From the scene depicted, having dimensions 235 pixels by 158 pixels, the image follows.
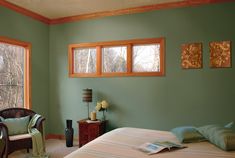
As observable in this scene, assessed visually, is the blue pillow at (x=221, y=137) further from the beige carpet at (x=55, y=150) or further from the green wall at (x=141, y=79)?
the beige carpet at (x=55, y=150)

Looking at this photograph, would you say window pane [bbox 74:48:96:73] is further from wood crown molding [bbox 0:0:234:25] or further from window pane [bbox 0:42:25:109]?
window pane [bbox 0:42:25:109]

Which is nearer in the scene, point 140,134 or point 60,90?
point 140,134

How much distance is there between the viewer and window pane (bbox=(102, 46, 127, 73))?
4.60m

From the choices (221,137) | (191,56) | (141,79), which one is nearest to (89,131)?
(141,79)

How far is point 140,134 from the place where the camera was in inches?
108

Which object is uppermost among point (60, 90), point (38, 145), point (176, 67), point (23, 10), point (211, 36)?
point (23, 10)

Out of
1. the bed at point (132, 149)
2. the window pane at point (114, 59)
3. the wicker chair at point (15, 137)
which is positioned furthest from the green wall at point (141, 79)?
the bed at point (132, 149)

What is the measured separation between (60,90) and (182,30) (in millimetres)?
3001

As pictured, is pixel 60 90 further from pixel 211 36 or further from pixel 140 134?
pixel 211 36

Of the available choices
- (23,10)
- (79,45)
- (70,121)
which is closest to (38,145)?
(70,121)

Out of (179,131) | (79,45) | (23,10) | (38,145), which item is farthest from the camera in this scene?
(79,45)

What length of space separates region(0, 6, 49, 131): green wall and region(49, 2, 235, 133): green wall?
1.01 ft

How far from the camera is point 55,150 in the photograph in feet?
13.7

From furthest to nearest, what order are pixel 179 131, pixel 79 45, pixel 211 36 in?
pixel 79 45 < pixel 211 36 < pixel 179 131
